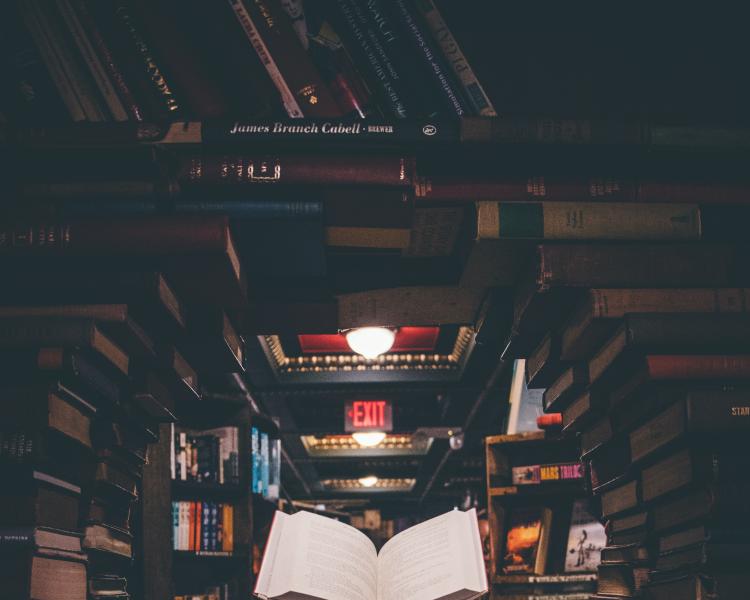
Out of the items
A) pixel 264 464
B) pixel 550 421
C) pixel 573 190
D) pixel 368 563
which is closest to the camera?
pixel 573 190

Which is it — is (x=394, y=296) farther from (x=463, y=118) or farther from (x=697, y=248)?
(x=697, y=248)

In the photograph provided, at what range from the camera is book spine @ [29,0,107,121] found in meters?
1.60

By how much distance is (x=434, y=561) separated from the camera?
171 cm

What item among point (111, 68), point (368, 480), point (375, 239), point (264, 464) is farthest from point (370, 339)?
point (368, 480)

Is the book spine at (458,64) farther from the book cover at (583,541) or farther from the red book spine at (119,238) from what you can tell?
the book cover at (583,541)

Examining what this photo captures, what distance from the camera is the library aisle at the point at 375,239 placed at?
55.2 inches

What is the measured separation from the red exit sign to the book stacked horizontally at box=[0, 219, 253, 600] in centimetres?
439

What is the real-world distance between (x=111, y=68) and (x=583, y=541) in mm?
2959

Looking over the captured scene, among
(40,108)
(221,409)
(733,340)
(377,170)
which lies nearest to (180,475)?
(221,409)

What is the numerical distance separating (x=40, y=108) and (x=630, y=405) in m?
1.34

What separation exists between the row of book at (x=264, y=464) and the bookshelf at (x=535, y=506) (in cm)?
108

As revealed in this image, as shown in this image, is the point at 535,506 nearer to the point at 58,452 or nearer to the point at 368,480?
the point at 58,452

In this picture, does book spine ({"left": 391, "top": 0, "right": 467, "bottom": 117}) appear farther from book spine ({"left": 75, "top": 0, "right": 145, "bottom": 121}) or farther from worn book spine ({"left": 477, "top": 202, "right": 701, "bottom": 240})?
book spine ({"left": 75, "top": 0, "right": 145, "bottom": 121})

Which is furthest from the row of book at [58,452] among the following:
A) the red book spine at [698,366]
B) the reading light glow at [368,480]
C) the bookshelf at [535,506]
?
the reading light glow at [368,480]
